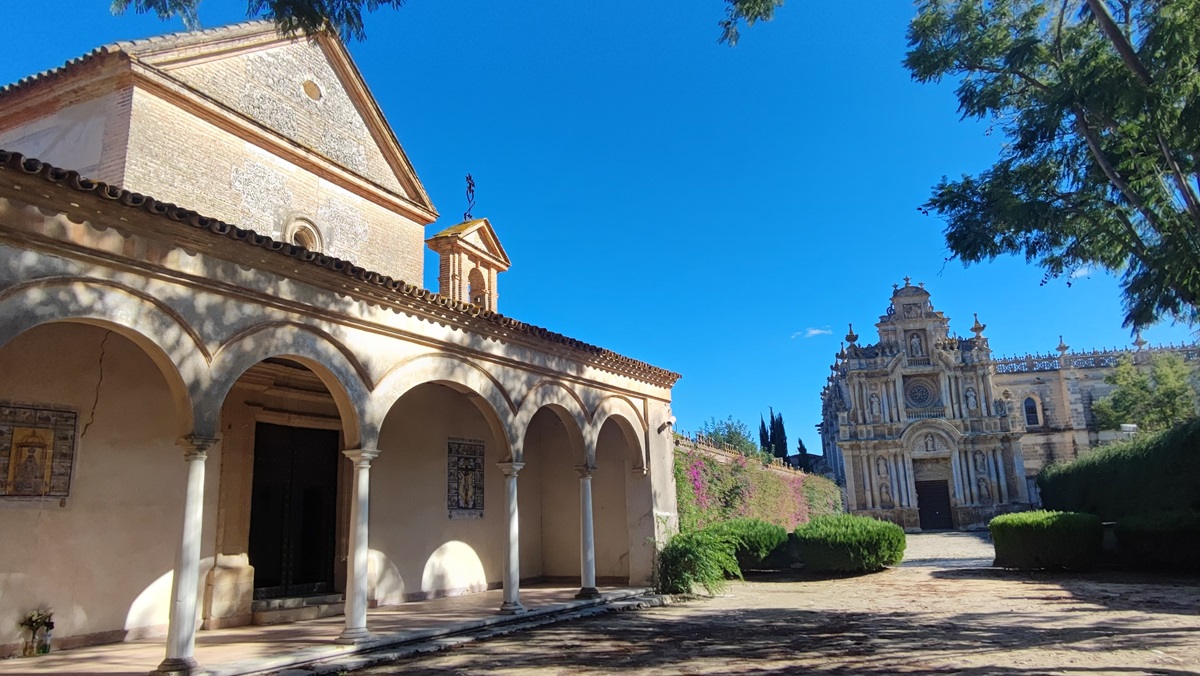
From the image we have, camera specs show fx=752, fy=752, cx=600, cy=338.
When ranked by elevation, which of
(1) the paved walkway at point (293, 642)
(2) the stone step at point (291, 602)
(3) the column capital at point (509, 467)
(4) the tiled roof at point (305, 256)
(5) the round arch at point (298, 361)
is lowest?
(1) the paved walkway at point (293, 642)

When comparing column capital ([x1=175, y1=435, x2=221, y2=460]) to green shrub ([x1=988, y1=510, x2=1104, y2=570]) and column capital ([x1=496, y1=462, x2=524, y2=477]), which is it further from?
green shrub ([x1=988, y1=510, x2=1104, y2=570])

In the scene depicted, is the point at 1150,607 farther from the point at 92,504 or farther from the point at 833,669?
the point at 92,504

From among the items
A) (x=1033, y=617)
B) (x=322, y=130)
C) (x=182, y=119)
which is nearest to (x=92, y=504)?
(x=182, y=119)

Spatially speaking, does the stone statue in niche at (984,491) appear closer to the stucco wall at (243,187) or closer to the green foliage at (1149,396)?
the green foliage at (1149,396)

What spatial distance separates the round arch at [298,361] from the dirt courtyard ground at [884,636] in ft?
9.40

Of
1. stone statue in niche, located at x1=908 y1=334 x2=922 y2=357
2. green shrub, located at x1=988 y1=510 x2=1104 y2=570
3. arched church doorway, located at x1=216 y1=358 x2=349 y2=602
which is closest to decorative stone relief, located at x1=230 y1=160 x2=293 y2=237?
arched church doorway, located at x1=216 y1=358 x2=349 y2=602

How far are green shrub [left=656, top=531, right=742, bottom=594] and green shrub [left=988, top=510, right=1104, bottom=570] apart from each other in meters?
8.28

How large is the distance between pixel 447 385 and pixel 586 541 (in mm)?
3925

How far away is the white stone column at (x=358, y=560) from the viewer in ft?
27.2

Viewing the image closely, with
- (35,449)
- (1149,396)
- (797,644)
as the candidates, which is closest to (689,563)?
(797,644)

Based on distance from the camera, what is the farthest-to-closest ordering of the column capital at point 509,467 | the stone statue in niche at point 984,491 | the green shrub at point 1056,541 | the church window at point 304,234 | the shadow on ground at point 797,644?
the stone statue in niche at point 984,491, the green shrub at point 1056,541, the church window at point 304,234, the column capital at point 509,467, the shadow on ground at point 797,644

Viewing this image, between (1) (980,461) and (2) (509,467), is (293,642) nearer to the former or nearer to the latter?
(2) (509,467)

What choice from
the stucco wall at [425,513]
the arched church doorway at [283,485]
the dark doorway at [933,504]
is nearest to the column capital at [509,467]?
the stucco wall at [425,513]

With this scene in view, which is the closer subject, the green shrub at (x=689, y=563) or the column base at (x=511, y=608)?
the column base at (x=511, y=608)
